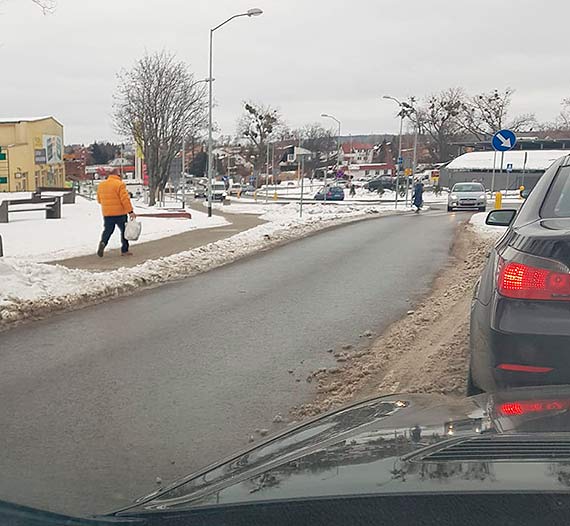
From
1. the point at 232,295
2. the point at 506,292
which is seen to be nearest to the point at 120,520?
the point at 506,292

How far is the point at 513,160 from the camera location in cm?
7681

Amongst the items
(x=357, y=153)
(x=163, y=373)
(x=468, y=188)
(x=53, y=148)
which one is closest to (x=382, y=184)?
(x=53, y=148)

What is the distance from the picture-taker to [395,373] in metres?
5.77

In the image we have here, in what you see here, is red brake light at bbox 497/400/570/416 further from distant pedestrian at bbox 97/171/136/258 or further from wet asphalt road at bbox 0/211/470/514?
distant pedestrian at bbox 97/171/136/258

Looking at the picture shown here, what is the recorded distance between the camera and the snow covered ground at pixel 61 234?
14.4 metres

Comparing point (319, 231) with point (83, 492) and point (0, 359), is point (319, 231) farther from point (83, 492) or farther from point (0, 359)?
point (83, 492)

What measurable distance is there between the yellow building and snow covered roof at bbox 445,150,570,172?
144 ft

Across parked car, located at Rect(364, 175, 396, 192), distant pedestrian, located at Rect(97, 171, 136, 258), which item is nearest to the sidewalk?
distant pedestrian, located at Rect(97, 171, 136, 258)

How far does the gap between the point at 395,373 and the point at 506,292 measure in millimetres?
2470

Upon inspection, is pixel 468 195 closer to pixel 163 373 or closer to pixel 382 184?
pixel 163 373

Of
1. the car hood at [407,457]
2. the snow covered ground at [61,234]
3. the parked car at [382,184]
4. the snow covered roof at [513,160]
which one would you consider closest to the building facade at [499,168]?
the snow covered roof at [513,160]

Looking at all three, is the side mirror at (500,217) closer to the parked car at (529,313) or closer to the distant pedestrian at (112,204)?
the parked car at (529,313)

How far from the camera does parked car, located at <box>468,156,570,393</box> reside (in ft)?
10.6

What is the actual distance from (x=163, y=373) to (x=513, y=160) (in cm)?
7682
